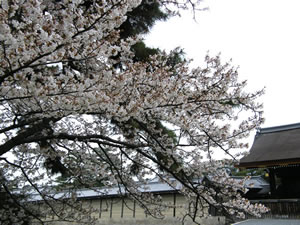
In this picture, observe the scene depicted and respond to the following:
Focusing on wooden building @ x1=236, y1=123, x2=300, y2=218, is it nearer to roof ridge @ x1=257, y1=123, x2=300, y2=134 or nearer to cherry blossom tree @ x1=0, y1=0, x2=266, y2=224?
roof ridge @ x1=257, y1=123, x2=300, y2=134

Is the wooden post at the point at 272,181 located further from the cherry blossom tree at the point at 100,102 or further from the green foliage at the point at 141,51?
the green foliage at the point at 141,51

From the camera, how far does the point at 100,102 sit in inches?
87.7

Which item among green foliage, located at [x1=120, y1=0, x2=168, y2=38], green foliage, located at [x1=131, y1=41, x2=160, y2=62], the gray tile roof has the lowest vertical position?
the gray tile roof

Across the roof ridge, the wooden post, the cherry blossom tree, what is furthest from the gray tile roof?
the cherry blossom tree

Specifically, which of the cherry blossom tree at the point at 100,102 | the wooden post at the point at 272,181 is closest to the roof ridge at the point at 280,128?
the wooden post at the point at 272,181

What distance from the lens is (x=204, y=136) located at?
11.1 ft

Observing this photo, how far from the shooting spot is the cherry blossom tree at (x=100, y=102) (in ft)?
6.51

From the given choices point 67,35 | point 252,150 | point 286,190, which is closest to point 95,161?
point 67,35

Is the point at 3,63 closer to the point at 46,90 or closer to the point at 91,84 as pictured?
the point at 46,90

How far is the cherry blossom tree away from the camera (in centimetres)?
199

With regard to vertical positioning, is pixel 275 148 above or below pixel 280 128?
below

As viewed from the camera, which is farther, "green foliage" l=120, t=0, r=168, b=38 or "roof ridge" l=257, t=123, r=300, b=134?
"roof ridge" l=257, t=123, r=300, b=134

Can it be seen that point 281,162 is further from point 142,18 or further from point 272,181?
point 142,18

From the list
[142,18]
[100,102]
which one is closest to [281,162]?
[142,18]
